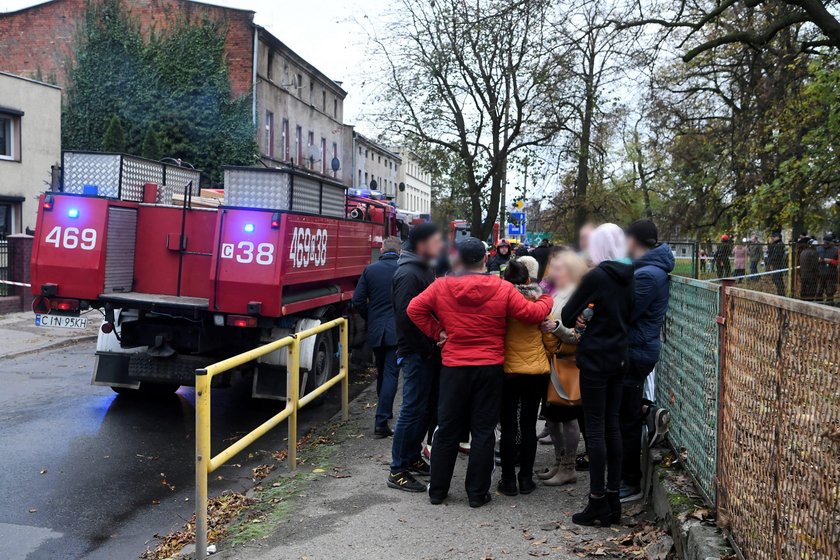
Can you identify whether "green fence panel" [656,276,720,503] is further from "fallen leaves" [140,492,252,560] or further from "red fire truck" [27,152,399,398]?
"red fire truck" [27,152,399,398]

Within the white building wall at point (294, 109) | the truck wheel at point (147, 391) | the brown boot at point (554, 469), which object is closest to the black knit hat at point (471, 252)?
the brown boot at point (554, 469)

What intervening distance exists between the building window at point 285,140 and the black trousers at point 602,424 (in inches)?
1333

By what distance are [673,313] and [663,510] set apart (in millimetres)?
1670

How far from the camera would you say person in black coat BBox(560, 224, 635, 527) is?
4812 millimetres

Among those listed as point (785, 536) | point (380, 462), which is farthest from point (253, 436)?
point (785, 536)

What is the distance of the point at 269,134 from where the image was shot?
35.7 m

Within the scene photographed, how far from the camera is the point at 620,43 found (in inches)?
586

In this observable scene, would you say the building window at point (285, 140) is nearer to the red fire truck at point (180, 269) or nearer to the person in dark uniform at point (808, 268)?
the person in dark uniform at point (808, 268)

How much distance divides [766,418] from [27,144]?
24.7 m

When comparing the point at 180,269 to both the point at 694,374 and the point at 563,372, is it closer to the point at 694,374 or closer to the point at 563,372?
the point at 563,372

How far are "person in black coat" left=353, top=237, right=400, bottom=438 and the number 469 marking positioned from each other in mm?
2741

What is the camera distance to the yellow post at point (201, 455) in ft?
15.1

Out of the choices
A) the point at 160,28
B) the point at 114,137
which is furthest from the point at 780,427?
the point at 160,28

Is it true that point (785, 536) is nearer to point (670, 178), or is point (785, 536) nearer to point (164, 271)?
point (164, 271)
